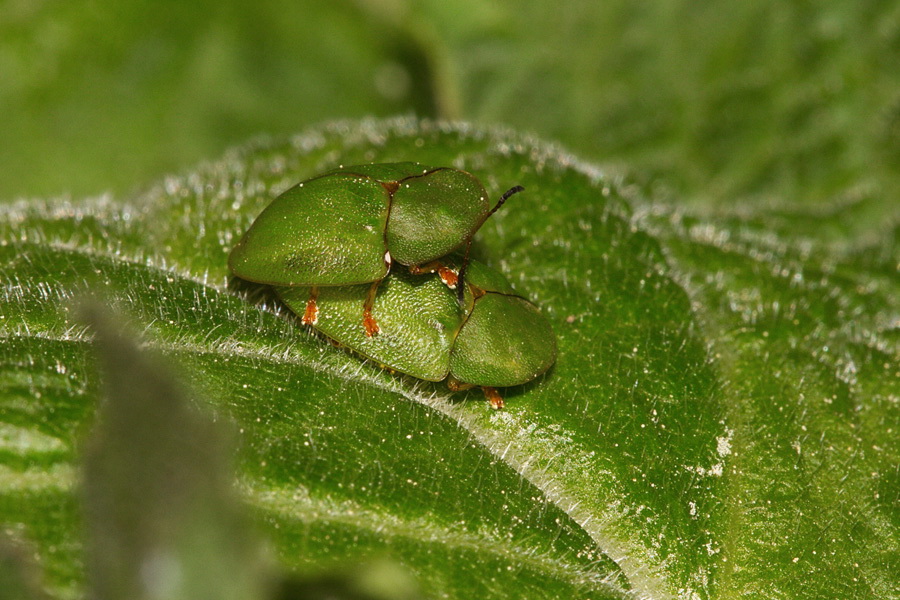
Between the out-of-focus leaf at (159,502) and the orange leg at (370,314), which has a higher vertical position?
the orange leg at (370,314)

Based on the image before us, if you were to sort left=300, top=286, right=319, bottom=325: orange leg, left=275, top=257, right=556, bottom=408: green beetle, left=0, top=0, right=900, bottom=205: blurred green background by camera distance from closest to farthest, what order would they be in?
1. left=275, top=257, right=556, bottom=408: green beetle
2. left=300, top=286, right=319, bottom=325: orange leg
3. left=0, top=0, right=900, bottom=205: blurred green background

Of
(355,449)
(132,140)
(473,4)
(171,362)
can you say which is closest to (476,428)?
(355,449)

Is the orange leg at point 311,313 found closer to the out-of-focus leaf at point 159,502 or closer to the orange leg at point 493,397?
the orange leg at point 493,397

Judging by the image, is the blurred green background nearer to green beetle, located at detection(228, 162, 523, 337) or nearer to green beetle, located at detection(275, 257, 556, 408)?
green beetle, located at detection(228, 162, 523, 337)

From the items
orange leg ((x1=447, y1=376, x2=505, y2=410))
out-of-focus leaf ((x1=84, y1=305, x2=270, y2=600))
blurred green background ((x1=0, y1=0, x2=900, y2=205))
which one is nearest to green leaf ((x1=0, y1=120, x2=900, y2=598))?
orange leg ((x1=447, y1=376, x2=505, y2=410))

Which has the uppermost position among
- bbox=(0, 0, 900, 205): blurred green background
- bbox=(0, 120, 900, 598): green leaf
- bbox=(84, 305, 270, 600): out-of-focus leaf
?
bbox=(0, 0, 900, 205): blurred green background

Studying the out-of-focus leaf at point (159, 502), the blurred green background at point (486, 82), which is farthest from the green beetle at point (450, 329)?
the blurred green background at point (486, 82)

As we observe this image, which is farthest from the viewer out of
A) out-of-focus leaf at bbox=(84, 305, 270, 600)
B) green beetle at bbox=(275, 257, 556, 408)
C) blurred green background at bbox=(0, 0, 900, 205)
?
blurred green background at bbox=(0, 0, 900, 205)
